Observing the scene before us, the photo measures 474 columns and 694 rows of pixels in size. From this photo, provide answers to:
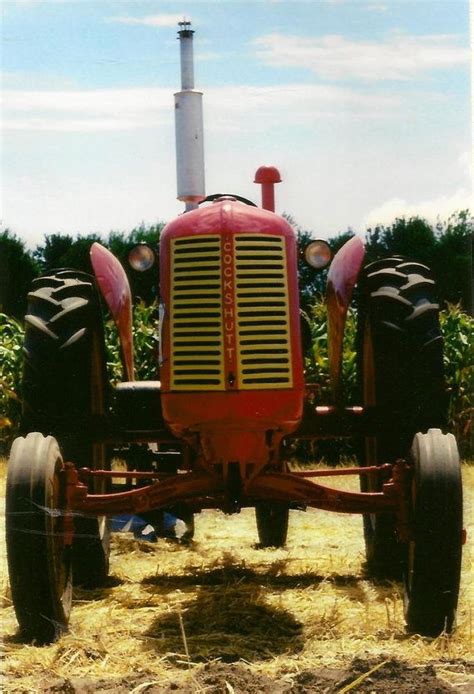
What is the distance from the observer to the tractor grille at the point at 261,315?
12.9 ft

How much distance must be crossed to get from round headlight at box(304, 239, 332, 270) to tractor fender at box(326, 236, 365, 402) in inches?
13.4

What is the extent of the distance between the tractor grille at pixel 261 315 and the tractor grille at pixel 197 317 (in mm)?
Result: 86

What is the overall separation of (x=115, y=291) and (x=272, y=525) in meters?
1.99

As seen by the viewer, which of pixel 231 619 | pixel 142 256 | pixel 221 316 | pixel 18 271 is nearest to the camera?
pixel 221 316

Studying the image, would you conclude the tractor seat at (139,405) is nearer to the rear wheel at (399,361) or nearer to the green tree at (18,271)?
the rear wheel at (399,361)

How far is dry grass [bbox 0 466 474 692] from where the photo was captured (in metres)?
3.62

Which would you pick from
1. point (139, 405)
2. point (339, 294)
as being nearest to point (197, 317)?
point (139, 405)

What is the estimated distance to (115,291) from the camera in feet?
16.8

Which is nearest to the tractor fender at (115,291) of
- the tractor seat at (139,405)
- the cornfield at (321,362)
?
the tractor seat at (139,405)

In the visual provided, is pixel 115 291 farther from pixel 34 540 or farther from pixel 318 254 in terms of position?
pixel 34 540

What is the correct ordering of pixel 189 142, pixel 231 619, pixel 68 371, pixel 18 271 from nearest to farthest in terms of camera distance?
1. pixel 231 619
2. pixel 68 371
3. pixel 189 142
4. pixel 18 271

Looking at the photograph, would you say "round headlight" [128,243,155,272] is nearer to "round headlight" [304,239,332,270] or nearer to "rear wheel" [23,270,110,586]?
"rear wheel" [23,270,110,586]

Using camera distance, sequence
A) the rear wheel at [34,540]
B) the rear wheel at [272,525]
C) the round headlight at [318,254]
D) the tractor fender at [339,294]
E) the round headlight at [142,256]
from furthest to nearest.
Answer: the rear wheel at [272,525]
the tractor fender at [339,294]
the round headlight at [318,254]
the round headlight at [142,256]
the rear wheel at [34,540]

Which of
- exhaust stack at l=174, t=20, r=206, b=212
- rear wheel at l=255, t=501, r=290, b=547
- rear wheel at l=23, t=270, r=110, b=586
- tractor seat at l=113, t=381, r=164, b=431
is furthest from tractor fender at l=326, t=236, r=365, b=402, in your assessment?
exhaust stack at l=174, t=20, r=206, b=212
